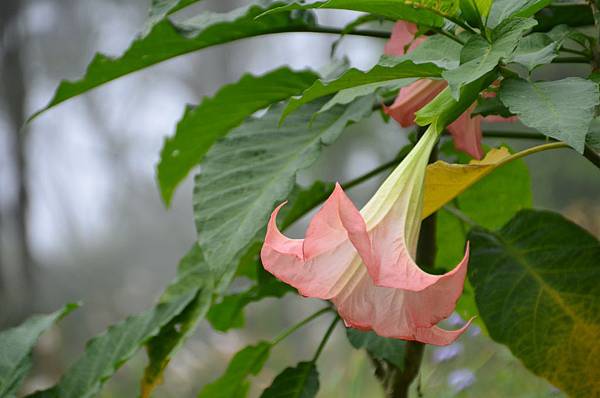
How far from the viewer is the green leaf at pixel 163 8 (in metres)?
0.75

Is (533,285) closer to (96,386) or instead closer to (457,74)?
(457,74)

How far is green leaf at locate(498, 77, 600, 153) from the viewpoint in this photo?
0.46m

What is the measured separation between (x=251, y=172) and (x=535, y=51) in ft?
0.91

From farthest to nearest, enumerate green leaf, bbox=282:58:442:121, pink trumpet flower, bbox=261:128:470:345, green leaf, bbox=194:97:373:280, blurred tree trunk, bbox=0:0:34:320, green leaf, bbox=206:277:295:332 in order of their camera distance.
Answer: blurred tree trunk, bbox=0:0:34:320
green leaf, bbox=206:277:295:332
green leaf, bbox=194:97:373:280
green leaf, bbox=282:58:442:121
pink trumpet flower, bbox=261:128:470:345

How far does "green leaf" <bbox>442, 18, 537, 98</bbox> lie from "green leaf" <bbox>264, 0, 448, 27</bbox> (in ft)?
0.15

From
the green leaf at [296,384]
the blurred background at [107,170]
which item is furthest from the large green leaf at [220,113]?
the blurred background at [107,170]

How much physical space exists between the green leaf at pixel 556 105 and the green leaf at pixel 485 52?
0.02 metres

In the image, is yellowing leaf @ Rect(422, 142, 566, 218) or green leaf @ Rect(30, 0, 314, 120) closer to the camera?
yellowing leaf @ Rect(422, 142, 566, 218)

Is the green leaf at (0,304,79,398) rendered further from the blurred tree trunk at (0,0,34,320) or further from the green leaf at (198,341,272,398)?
the blurred tree trunk at (0,0,34,320)

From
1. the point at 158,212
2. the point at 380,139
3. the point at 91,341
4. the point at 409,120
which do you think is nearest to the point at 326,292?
the point at 409,120

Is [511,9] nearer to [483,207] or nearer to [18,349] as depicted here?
[483,207]

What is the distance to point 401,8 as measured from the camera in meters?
0.56

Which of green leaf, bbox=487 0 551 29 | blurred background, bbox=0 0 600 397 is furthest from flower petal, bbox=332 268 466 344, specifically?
blurred background, bbox=0 0 600 397

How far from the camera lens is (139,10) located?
14.3 ft
